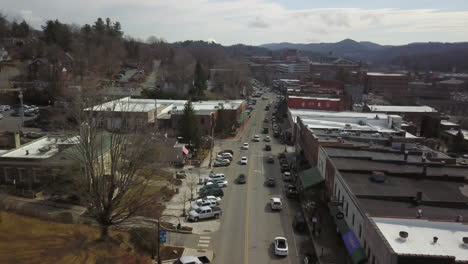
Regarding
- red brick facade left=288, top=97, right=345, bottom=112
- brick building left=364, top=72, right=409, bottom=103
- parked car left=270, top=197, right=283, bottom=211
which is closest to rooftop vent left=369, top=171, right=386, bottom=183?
parked car left=270, top=197, right=283, bottom=211

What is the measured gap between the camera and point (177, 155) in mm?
40594

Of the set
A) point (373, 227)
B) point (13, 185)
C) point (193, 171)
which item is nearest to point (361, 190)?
point (373, 227)

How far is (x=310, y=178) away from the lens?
106 ft

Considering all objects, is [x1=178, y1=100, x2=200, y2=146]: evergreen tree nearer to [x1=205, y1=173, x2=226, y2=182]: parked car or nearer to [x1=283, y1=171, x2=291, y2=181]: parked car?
[x1=205, y1=173, x2=226, y2=182]: parked car

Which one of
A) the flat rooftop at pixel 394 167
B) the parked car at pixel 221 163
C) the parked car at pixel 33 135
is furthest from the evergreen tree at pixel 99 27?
the flat rooftop at pixel 394 167

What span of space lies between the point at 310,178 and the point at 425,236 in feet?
51.5

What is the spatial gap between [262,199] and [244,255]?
9.94m

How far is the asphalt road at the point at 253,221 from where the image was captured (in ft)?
72.2

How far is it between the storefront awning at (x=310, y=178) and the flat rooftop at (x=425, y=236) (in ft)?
41.2

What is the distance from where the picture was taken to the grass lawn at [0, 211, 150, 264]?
17.9 metres

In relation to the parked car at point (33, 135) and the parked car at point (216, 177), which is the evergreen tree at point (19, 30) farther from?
the parked car at point (216, 177)

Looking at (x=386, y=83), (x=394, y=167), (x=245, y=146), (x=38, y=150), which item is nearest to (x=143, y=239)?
(x=38, y=150)

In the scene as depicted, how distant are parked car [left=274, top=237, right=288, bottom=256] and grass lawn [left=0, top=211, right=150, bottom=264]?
7.55 metres

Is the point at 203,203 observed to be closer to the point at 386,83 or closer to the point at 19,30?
the point at 19,30
